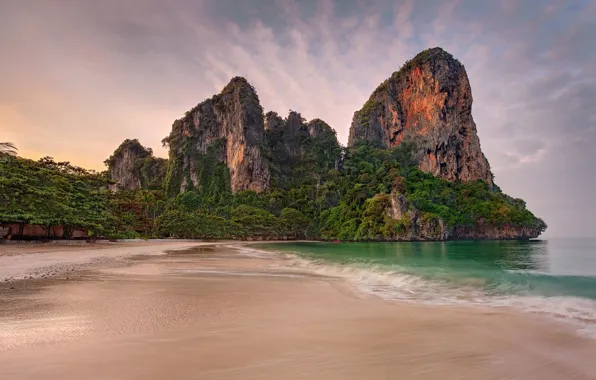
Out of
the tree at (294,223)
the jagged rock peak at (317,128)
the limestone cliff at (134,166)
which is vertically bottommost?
the tree at (294,223)

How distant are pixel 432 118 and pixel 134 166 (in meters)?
127

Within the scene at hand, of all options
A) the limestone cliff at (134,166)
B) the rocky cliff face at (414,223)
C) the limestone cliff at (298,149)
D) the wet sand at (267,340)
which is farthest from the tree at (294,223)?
the wet sand at (267,340)

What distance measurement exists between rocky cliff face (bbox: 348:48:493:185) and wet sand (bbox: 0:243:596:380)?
130876 millimetres

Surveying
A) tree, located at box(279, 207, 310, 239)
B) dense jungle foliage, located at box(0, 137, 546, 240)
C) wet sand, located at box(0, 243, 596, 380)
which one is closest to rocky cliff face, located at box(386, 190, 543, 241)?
dense jungle foliage, located at box(0, 137, 546, 240)

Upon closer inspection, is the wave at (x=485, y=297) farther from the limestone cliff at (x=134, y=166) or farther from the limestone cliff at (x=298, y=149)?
the limestone cliff at (x=134, y=166)

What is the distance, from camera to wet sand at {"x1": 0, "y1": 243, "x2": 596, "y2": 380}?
139 inches

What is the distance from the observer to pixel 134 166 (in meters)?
146

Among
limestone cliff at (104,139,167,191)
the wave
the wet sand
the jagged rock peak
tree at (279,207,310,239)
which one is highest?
the jagged rock peak

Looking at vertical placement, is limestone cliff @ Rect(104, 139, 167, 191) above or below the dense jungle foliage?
above

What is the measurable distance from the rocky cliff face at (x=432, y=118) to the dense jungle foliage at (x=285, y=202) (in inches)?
355

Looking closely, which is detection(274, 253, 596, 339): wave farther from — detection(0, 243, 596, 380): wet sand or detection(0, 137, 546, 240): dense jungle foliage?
detection(0, 137, 546, 240): dense jungle foliage

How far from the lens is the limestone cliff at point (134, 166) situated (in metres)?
144

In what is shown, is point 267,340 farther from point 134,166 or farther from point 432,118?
point 134,166

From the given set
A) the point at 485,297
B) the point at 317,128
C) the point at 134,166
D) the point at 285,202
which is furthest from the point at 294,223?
the point at 134,166
